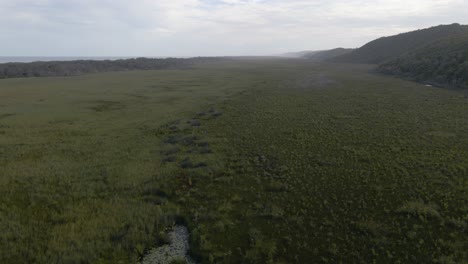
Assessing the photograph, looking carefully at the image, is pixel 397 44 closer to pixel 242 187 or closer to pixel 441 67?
pixel 441 67

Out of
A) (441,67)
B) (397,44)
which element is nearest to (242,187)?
(441,67)

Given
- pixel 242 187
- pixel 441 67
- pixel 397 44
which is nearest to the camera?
pixel 242 187

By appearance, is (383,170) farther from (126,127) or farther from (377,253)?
(126,127)

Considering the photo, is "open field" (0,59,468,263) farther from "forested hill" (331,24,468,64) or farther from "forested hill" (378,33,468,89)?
"forested hill" (331,24,468,64)

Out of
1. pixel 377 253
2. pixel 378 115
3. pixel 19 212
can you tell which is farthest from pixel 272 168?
pixel 378 115

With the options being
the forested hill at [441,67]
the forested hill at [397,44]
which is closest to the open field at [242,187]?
the forested hill at [441,67]

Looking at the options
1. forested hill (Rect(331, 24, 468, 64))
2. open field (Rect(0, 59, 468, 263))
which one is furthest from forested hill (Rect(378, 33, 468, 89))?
forested hill (Rect(331, 24, 468, 64))
